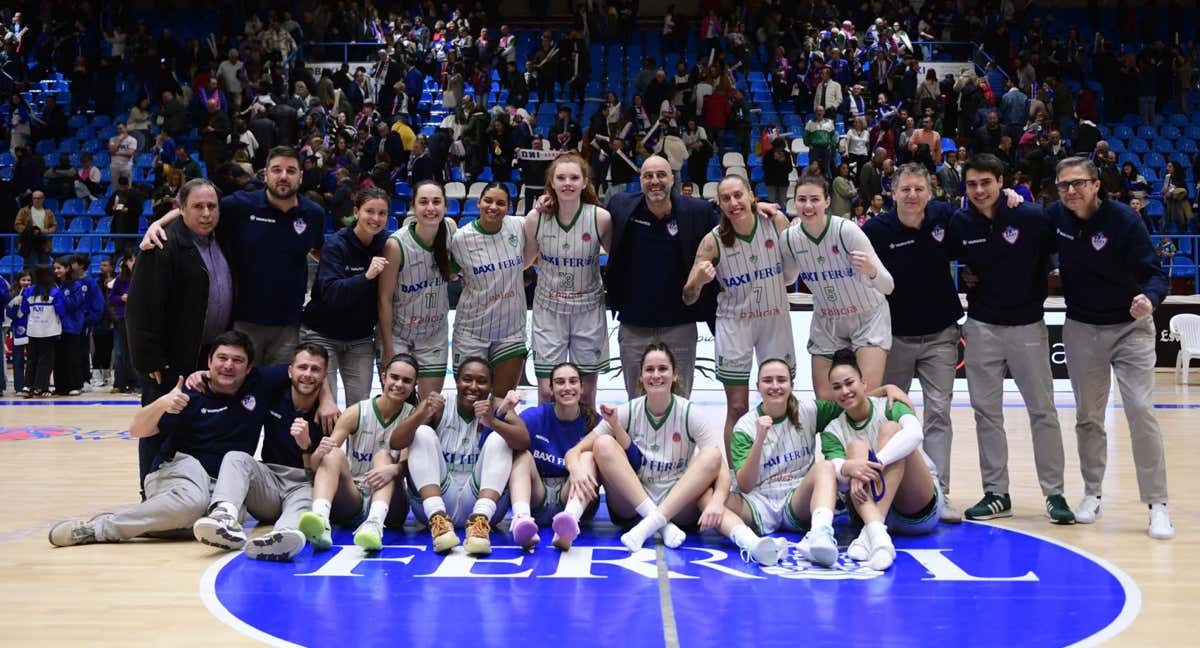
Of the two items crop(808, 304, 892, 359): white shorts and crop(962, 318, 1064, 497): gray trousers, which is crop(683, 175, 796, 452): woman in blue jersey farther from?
crop(962, 318, 1064, 497): gray trousers

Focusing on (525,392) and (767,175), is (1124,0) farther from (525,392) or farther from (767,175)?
(525,392)

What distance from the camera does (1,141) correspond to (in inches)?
893

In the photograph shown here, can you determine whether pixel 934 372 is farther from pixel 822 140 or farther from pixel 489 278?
pixel 822 140

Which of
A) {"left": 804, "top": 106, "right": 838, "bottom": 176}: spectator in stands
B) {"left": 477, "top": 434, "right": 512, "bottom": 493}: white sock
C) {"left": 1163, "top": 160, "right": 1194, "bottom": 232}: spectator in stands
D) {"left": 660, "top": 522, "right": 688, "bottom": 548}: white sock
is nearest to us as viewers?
{"left": 660, "top": 522, "right": 688, "bottom": 548}: white sock

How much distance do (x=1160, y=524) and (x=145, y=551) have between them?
5.46 metres

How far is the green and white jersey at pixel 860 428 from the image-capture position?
6.14 m

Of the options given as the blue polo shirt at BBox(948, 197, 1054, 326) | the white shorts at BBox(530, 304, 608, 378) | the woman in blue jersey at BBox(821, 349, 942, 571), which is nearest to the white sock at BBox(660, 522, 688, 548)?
the woman in blue jersey at BBox(821, 349, 942, 571)

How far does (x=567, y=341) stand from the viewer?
7.20 m

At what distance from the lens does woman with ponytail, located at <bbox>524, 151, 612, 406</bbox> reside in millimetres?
7133

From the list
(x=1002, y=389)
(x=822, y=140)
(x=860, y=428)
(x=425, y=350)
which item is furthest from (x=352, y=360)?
(x=822, y=140)

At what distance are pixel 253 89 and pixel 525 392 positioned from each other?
1056cm

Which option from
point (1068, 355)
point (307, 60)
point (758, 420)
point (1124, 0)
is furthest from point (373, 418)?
point (1124, 0)

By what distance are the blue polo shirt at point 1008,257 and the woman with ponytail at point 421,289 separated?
317cm

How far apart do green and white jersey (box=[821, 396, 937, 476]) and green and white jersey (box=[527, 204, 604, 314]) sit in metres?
1.75
